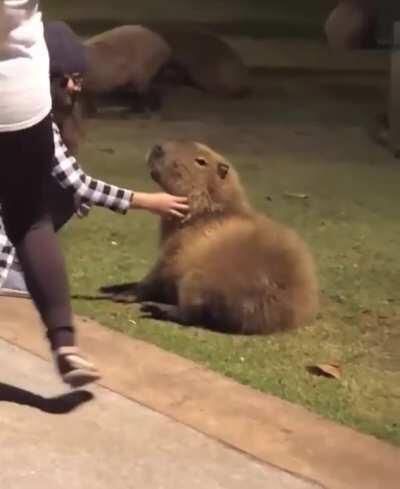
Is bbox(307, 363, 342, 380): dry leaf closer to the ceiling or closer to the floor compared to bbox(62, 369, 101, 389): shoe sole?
closer to the floor

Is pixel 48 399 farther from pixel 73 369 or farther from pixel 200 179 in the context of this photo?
pixel 200 179

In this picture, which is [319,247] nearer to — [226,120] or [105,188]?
[105,188]

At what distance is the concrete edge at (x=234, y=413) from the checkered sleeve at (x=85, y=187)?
0.40 meters

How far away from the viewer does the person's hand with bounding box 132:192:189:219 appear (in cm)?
384

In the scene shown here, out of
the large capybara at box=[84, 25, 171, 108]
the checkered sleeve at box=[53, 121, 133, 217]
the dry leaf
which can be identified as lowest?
the large capybara at box=[84, 25, 171, 108]

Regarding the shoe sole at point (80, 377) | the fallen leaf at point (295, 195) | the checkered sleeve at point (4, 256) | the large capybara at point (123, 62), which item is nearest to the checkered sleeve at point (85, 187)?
the checkered sleeve at point (4, 256)

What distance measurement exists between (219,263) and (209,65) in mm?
5142

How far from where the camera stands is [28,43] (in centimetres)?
302

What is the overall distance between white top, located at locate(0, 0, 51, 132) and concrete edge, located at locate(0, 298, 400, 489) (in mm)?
779

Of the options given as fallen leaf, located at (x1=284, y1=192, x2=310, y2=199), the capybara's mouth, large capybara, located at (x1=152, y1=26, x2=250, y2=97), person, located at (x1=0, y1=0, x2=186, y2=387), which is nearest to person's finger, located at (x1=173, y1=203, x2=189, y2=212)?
the capybara's mouth

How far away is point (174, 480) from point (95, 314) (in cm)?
137

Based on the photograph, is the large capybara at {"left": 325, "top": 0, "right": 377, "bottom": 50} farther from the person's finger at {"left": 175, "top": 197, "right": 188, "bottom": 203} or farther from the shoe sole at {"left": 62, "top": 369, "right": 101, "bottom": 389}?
the shoe sole at {"left": 62, "top": 369, "right": 101, "bottom": 389}

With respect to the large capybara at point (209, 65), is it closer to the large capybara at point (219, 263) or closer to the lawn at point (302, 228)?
the lawn at point (302, 228)

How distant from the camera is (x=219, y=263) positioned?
3.96 metres
